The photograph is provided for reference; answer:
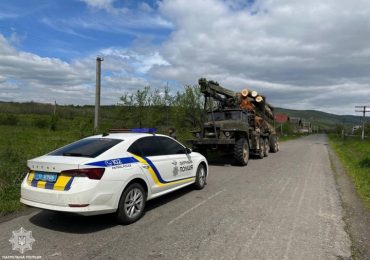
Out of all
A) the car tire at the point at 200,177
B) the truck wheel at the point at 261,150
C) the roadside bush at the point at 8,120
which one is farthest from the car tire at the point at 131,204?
the roadside bush at the point at 8,120

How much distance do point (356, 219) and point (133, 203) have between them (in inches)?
161

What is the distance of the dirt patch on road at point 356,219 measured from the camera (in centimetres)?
464

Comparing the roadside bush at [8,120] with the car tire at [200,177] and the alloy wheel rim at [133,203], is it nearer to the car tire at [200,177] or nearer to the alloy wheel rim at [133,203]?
the car tire at [200,177]

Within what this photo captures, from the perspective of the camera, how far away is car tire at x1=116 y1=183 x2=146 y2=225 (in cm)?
541

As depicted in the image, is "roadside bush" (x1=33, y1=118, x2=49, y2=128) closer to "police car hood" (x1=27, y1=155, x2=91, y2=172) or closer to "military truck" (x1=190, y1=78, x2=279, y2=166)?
"military truck" (x1=190, y1=78, x2=279, y2=166)

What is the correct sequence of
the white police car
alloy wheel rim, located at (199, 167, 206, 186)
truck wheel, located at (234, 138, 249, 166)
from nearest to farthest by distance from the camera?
1. the white police car
2. alloy wheel rim, located at (199, 167, 206, 186)
3. truck wheel, located at (234, 138, 249, 166)

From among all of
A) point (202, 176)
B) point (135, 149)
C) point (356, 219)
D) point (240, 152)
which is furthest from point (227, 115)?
point (135, 149)

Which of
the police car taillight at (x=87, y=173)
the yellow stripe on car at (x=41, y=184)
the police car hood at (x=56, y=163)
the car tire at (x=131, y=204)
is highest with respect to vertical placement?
the police car hood at (x=56, y=163)

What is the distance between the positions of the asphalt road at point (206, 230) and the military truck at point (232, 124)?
569 centimetres

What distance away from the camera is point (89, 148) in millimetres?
5738

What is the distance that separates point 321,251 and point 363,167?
442 inches

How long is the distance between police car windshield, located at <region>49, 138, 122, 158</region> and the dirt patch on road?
13.4 ft

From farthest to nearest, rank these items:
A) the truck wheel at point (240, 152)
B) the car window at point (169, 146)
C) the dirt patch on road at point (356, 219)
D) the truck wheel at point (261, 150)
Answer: the truck wheel at point (261, 150) < the truck wheel at point (240, 152) < the car window at point (169, 146) < the dirt patch on road at point (356, 219)

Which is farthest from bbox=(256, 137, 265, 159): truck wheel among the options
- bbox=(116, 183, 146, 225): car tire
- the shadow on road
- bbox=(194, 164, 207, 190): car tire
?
the shadow on road
